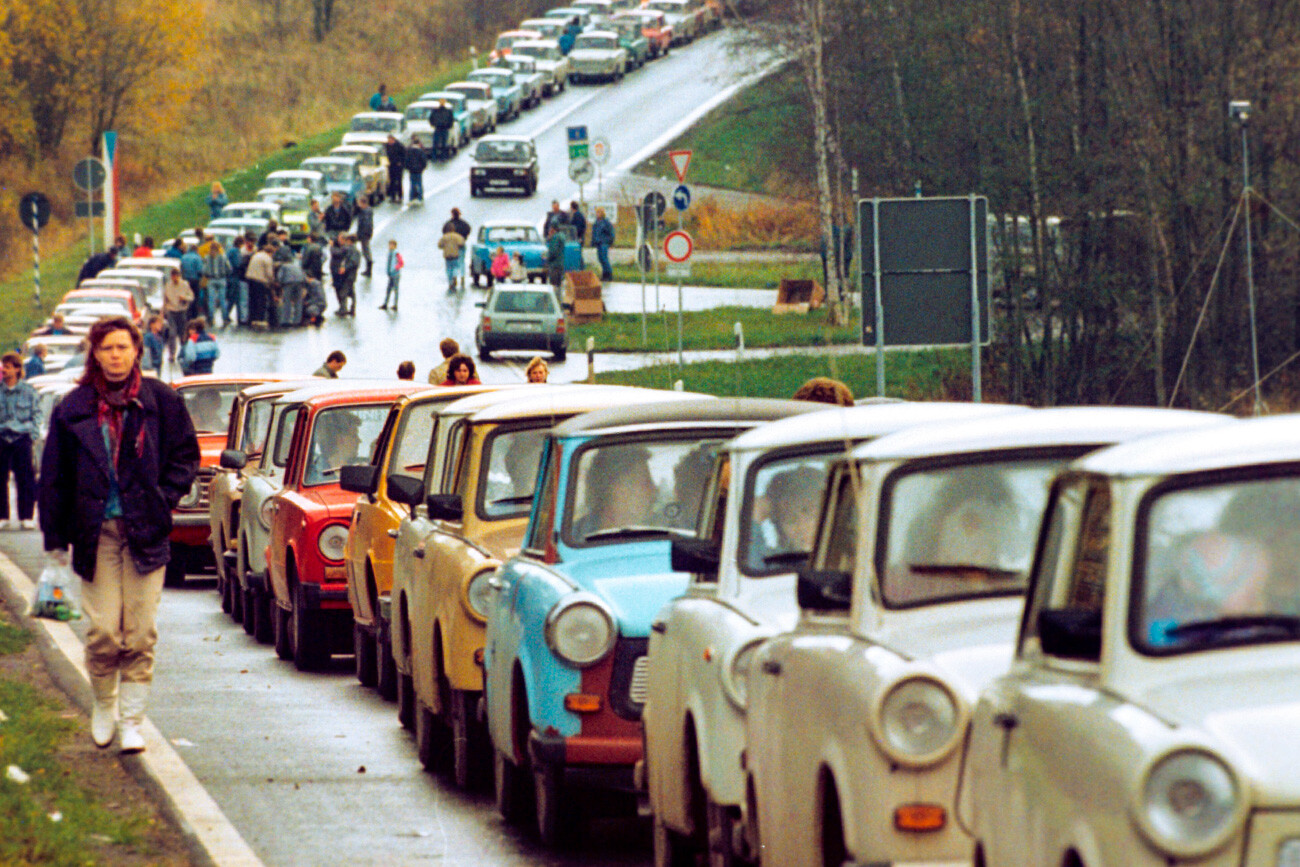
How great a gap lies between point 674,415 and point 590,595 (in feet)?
4.10

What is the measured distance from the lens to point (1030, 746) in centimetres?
523

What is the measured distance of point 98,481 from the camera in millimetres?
10516

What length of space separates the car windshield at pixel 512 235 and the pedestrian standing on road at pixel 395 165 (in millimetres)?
12037

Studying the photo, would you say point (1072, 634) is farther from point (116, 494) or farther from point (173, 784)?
point (116, 494)

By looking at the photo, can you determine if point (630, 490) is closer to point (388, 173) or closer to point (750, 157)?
point (388, 173)

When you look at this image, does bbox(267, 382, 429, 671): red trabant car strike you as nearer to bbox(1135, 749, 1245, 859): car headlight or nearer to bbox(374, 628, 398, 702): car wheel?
bbox(374, 628, 398, 702): car wheel

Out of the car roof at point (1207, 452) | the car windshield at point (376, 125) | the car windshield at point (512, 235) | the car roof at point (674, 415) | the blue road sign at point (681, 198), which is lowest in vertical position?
the car roof at point (674, 415)

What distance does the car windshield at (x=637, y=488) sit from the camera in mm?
10016

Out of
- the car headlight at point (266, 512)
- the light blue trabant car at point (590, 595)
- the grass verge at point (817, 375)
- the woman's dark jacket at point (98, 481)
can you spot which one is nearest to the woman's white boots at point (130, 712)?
the woman's dark jacket at point (98, 481)

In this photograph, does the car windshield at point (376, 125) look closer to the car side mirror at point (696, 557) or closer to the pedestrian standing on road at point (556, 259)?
the pedestrian standing on road at point (556, 259)

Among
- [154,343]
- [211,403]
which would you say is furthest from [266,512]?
[154,343]

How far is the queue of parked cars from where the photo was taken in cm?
493

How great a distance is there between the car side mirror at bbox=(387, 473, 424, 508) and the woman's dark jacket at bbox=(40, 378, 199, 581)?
1813mm

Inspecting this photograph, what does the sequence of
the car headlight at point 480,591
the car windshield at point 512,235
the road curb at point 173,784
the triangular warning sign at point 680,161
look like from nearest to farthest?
the road curb at point 173,784 → the car headlight at point 480,591 → the triangular warning sign at point 680,161 → the car windshield at point 512,235
